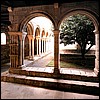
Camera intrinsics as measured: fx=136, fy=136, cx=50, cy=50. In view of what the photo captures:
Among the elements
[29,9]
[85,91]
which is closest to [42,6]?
[29,9]

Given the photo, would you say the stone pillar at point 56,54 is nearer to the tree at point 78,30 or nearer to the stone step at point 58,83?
the stone step at point 58,83

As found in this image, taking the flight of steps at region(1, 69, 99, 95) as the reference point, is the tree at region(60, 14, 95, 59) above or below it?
above

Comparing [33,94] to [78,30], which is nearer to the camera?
[33,94]

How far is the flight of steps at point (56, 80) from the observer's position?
4.59 metres

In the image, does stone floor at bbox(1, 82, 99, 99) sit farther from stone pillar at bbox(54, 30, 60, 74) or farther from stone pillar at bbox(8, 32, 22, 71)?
stone pillar at bbox(8, 32, 22, 71)

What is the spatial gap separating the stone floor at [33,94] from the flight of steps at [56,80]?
25 centimetres

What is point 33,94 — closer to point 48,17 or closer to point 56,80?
point 56,80

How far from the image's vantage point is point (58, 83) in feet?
15.9

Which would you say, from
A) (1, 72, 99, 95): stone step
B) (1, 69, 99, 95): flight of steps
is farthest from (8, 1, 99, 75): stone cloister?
(1, 72, 99, 95): stone step

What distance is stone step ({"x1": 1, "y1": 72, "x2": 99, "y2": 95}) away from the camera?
4535mm

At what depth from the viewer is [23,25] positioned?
5.92 m

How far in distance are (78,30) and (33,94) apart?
16.1ft

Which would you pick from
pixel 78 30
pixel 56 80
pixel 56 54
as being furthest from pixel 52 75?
pixel 78 30

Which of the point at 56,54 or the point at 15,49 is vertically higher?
the point at 15,49
